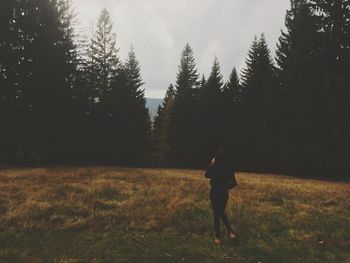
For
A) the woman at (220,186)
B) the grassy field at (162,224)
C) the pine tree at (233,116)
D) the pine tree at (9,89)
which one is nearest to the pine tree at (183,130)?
the pine tree at (233,116)

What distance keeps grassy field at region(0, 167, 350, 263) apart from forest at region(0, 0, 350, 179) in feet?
46.5

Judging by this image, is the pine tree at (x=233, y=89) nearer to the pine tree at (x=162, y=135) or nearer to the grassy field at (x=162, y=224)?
the pine tree at (x=162, y=135)

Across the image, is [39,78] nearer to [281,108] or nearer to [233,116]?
[281,108]

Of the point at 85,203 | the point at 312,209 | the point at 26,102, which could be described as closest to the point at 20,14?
the point at 26,102

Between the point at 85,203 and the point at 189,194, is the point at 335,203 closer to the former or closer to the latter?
the point at 189,194

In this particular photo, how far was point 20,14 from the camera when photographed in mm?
32719

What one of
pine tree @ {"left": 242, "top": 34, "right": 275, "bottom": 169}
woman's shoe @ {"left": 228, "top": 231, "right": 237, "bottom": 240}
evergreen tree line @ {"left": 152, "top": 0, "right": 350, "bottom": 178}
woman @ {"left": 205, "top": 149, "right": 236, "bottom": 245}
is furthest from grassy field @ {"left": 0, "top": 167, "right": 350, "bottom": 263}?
pine tree @ {"left": 242, "top": 34, "right": 275, "bottom": 169}

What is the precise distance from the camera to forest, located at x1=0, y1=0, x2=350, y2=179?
30.1 metres

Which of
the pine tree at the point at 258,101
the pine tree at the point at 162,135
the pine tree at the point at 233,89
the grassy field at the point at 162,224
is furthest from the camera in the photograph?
the pine tree at the point at 162,135

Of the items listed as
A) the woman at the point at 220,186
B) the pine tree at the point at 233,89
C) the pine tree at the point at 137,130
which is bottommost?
the woman at the point at 220,186

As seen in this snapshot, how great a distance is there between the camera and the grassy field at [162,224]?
9.49 metres

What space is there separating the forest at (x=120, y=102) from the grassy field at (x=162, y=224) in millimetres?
14178

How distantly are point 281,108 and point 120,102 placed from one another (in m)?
17.6

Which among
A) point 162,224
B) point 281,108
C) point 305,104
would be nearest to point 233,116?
point 281,108
